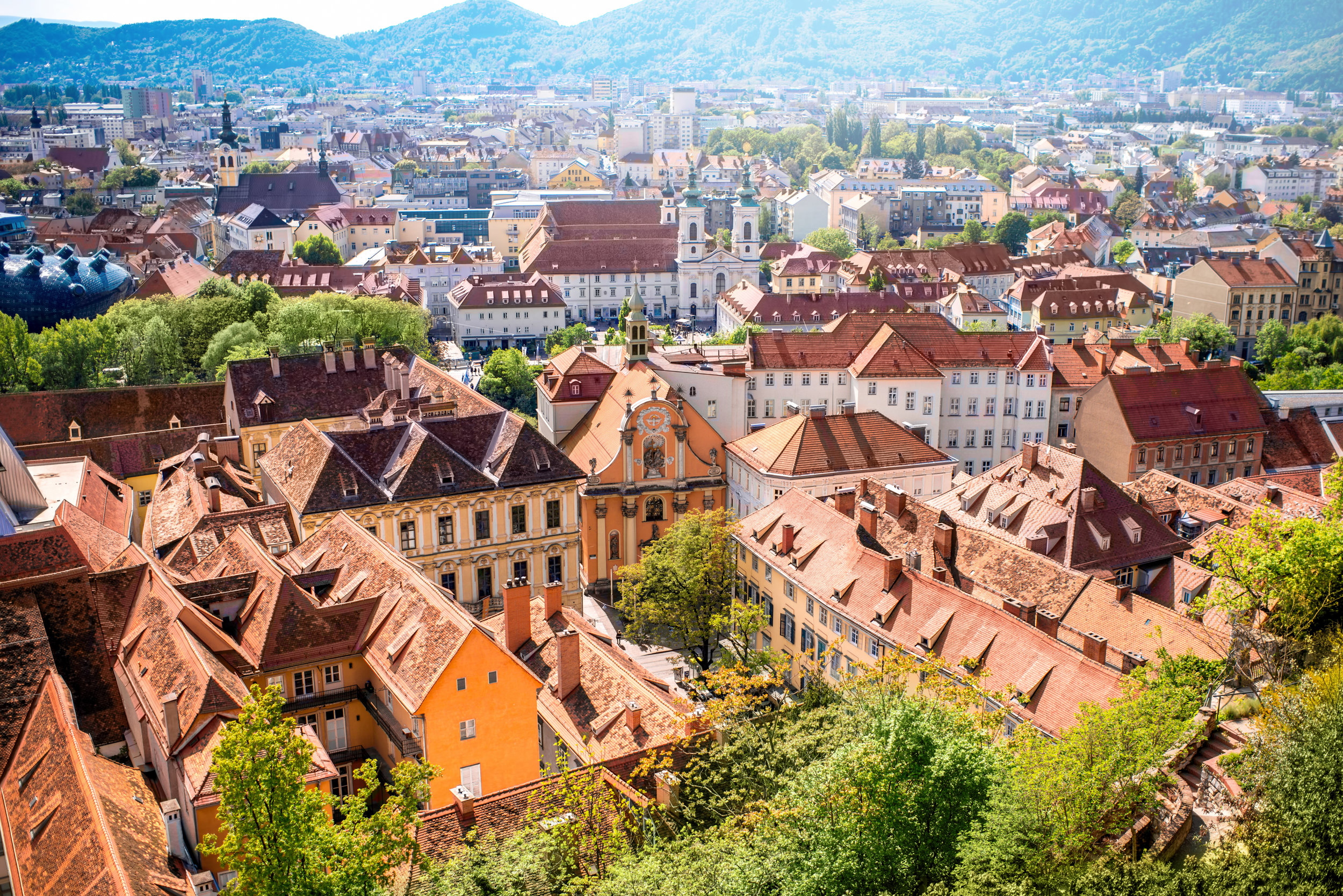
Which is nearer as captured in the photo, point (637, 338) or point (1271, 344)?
point (637, 338)

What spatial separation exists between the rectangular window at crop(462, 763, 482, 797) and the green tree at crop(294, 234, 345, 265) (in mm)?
146465

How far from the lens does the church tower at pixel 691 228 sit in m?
171

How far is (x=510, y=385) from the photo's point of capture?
350 ft

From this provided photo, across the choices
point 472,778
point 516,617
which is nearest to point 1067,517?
point 516,617

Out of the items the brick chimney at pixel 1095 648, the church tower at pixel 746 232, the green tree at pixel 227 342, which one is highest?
the church tower at pixel 746 232

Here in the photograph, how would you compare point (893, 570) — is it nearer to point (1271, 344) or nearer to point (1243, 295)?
point (1271, 344)

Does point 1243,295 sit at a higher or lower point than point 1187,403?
higher

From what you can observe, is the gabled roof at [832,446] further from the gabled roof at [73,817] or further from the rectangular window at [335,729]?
the gabled roof at [73,817]

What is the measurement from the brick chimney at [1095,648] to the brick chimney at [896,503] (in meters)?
14.9

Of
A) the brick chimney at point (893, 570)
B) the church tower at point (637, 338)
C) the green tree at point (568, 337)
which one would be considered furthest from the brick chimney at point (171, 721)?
the green tree at point (568, 337)

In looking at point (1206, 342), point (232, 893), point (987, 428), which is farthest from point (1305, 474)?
point (232, 893)

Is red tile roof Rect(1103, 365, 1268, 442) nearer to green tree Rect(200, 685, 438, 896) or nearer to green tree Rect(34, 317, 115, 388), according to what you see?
green tree Rect(200, 685, 438, 896)

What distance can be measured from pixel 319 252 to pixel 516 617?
145222 millimetres

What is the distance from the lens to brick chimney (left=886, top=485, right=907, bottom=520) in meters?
59.4
